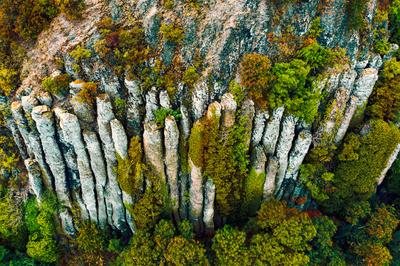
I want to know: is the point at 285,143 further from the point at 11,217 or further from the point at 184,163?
the point at 11,217

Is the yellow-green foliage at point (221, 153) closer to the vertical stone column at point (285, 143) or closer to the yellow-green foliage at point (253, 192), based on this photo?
the yellow-green foliage at point (253, 192)

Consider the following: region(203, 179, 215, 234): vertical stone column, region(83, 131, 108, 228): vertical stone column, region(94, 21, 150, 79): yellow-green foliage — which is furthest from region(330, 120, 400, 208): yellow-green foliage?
region(83, 131, 108, 228): vertical stone column

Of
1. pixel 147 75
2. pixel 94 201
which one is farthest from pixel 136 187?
pixel 147 75

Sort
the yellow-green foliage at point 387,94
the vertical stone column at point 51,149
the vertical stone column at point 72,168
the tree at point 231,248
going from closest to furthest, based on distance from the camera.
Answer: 1. the vertical stone column at point 51,149
2. the vertical stone column at point 72,168
3. the tree at point 231,248
4. the yellow-green foliage at point 387,94

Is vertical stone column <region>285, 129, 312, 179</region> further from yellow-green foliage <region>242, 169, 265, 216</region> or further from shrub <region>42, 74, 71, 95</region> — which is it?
shrub <region>42, 74, 71, 95</region>

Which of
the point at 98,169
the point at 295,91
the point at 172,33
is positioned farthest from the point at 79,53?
the point at 295,91

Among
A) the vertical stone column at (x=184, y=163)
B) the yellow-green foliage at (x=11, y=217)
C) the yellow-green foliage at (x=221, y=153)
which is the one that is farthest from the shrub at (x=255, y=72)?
the yellow-green foliage at (x=11, y=217)
